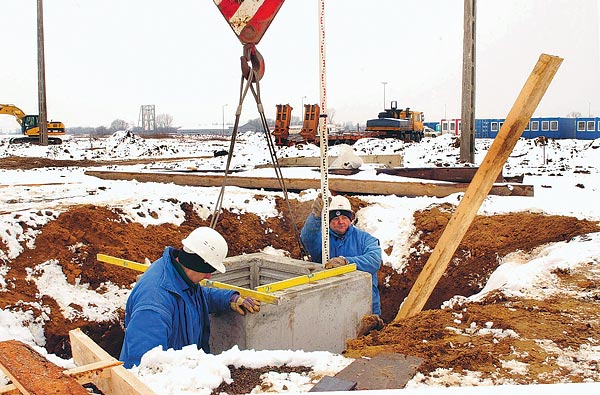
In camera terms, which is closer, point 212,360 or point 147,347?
point 212,360

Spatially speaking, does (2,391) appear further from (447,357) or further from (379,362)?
(447,357)

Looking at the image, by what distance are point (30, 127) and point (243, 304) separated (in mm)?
35244

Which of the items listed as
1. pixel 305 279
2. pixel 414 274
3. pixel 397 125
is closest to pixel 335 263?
pixel 305 279

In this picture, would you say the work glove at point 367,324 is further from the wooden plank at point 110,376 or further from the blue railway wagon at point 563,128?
the blue railway wagon at point 563,128

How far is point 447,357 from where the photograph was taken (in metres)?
3.38

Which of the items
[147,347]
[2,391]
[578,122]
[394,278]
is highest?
[578,122]

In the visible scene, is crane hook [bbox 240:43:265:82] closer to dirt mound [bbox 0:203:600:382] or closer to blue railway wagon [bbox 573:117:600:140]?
dirt mound [bbox 0:203:600:382]

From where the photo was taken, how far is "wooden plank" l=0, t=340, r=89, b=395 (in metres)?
2.36

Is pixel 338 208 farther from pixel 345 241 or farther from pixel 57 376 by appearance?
pixel 57 376

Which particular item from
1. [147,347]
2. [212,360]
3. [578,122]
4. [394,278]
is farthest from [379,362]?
[578,122]

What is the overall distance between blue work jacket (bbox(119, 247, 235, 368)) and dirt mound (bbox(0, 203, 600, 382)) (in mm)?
1160

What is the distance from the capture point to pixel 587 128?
37906mm

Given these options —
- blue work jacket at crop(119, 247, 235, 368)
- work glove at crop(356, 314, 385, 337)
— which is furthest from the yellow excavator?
blue work jacket at crop(119, 247, 235, 368)

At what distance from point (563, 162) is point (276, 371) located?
59.6 ft
